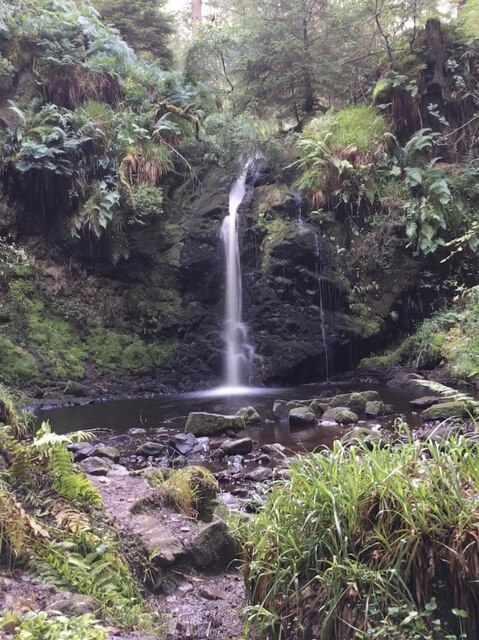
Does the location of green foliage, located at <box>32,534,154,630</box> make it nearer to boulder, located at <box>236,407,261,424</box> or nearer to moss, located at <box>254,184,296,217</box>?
boulder, located at <box>236,407,261,424</box>

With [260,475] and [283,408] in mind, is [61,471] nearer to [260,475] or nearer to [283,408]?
[260,475]

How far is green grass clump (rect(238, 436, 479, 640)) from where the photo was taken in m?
2.34

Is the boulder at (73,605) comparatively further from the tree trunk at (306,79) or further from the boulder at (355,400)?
the tree trunk at (306,79)

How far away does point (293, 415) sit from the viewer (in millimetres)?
8820

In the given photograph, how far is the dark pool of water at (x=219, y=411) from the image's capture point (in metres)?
8.24

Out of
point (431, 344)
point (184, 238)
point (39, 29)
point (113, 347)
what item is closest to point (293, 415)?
point (431, 344)

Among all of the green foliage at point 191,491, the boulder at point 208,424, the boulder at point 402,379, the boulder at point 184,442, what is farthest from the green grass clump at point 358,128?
the green foliage at point 191,491

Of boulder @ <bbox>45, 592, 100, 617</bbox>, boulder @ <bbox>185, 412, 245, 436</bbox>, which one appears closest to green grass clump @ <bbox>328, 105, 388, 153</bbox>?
boulder @ <bbox>185, 412, 245, 436</bbox>

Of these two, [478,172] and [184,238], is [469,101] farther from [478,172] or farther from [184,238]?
[184,238]

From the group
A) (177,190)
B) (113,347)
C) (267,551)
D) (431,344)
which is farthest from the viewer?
(177,190)

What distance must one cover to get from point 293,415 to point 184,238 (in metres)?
7.68

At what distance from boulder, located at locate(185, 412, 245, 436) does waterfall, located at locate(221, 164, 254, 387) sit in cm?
512

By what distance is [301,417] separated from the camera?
8719mm

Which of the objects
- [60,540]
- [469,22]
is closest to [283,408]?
[60,540]
